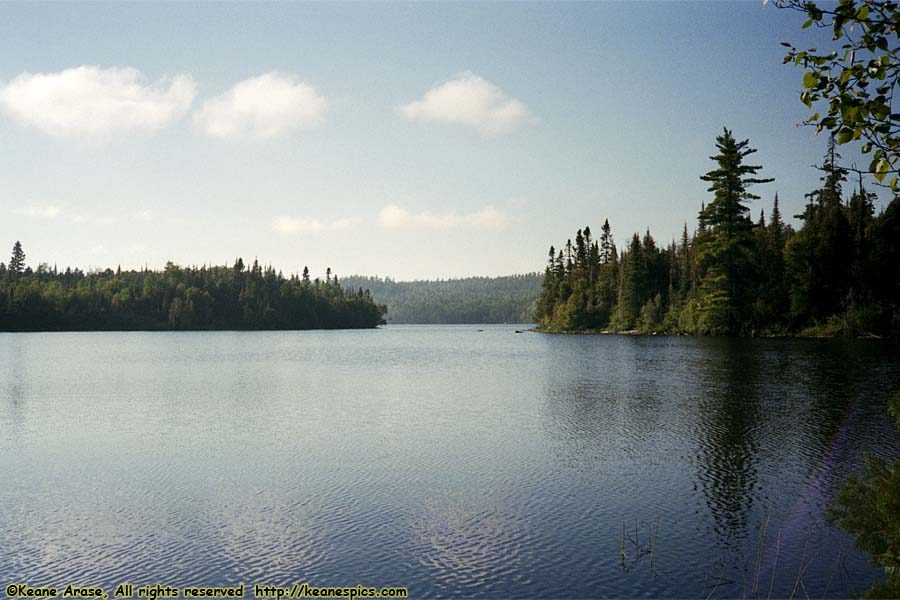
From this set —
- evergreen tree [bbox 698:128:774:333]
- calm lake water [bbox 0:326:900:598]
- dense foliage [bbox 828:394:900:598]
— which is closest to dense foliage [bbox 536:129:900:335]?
evergreen tree [bbox 698:128:774:333]

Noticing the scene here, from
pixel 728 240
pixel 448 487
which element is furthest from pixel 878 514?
pixel 728 240

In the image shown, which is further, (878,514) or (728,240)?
(728,240)

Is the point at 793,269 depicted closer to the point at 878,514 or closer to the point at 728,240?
the point at 728,240

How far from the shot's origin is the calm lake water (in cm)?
1227

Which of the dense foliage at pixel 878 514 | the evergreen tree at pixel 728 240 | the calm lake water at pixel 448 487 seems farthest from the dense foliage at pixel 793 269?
the dense foliage at pixel 878 514

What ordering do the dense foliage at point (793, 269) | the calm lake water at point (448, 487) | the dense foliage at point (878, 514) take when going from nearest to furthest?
the dense foliage at point (878, 514) → the calm lake water at point (448, 487) → the dense foliage at point (793, 269)

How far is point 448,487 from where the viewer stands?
18.2m

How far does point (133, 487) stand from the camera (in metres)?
18.2

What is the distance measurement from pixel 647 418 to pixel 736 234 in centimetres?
7388

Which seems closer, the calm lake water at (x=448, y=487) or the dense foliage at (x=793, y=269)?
the calm lake water at (x=448, y=487)

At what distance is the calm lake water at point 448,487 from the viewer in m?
12.3

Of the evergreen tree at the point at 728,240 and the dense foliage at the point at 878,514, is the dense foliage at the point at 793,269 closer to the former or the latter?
the evergreen tree at the point at 728,240

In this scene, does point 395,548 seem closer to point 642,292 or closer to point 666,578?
point 666,578

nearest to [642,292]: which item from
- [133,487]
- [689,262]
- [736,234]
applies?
[689,262]
